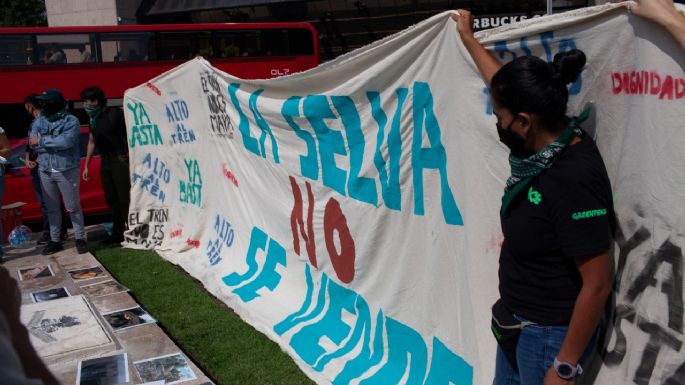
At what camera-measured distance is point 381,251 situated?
3.92 m

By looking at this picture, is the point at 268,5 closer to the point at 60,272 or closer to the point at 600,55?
the point at 60,272

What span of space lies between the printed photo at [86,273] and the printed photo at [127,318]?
1440mm

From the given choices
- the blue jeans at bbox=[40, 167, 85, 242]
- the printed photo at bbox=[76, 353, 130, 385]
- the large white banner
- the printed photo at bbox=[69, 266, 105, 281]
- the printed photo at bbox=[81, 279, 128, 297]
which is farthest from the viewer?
the blue jeans at bbox=[40, 167, 85, 242]

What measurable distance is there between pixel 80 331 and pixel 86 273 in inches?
81.4

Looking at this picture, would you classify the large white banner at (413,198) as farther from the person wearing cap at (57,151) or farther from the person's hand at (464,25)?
the person wearing cap at (57,151)

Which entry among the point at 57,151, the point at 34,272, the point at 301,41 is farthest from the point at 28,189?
the point at 301,41

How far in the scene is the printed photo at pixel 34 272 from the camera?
7.07 metres

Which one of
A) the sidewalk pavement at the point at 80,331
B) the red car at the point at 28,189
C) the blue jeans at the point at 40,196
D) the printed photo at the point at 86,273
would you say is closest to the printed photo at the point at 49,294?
the sidewalk pavement at the point at 80,331

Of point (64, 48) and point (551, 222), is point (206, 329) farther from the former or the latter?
point (64, 48)

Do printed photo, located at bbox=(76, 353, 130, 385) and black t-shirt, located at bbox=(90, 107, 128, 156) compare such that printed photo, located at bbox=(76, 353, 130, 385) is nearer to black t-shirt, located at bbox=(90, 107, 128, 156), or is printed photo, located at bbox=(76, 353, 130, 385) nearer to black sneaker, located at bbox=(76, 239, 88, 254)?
black sneaker, located at bbox=(76, 239, 88, 254)

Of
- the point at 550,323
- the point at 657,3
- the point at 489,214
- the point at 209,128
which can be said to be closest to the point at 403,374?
the point at 489,214

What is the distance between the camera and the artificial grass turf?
4.41 meters

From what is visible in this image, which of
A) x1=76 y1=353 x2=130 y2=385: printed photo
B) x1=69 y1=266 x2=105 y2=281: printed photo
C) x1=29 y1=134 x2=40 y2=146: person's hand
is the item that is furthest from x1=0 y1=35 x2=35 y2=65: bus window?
x1=76 y1=353 x2=130 y2=385: printed photo

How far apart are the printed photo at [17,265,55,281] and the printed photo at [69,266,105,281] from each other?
0.81ft
